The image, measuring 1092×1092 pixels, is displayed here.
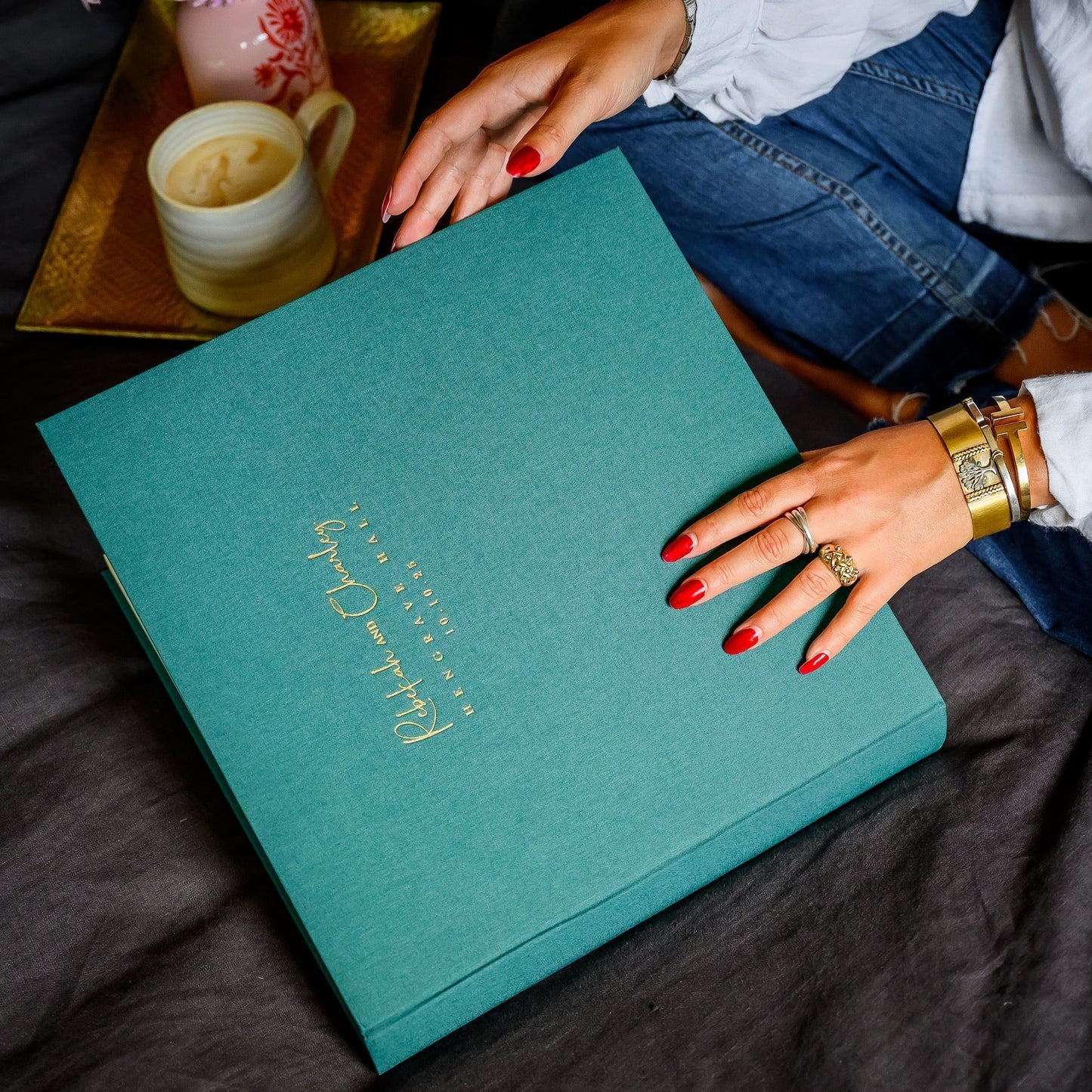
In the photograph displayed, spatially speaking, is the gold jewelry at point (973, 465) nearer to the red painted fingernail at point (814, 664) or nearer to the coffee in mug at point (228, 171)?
the red painted fingernail at point (814, 664)

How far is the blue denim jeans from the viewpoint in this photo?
Result: 87 cm

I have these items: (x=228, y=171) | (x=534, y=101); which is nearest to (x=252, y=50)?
(x=228, y=171)

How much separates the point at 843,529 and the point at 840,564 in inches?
1.1

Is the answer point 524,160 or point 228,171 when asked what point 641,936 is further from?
point 228,171

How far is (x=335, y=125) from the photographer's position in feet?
3.08

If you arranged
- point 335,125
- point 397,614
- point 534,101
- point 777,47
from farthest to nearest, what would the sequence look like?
1. point 335,125
2. point 777,47
3. point 534,101
4. point 397,614

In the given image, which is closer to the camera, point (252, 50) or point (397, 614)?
point (397, 614)

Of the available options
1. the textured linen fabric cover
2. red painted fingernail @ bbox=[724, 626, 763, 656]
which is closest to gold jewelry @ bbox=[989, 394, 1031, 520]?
the textured linen fabric cover

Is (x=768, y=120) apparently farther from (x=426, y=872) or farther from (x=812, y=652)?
(x=426, y=872)

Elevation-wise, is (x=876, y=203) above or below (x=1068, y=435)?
above

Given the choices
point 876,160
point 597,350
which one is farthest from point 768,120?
point 597,350

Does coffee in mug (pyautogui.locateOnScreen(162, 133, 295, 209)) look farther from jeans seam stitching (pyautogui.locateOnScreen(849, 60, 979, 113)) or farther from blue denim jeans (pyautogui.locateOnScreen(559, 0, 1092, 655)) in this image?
jeans seam stitching (pyautogui.locateOnScreen(849, 60, 979, 113))

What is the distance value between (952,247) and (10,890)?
898 millimetres

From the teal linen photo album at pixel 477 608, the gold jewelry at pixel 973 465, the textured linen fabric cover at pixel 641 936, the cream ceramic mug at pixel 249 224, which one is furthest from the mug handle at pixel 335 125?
the gold jewelry at pixel 973 465
